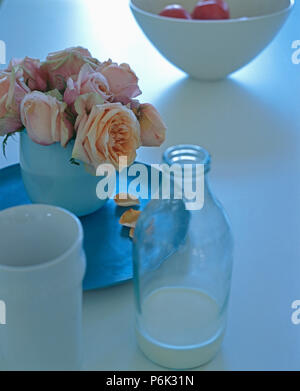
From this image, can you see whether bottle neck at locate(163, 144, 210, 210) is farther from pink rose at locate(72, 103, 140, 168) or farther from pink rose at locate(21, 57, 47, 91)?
pink rose at locate(21, 57, 47, 91)

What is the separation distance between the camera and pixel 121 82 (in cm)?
73

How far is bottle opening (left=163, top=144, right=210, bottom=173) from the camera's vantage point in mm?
536

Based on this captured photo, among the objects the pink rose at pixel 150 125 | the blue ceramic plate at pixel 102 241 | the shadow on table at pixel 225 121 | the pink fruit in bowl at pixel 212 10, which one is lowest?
the shadow on table at pixel 225 121

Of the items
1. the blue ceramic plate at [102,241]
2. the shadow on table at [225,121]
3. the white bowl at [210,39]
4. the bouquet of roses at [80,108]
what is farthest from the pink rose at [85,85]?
the white bowl at [210,39]

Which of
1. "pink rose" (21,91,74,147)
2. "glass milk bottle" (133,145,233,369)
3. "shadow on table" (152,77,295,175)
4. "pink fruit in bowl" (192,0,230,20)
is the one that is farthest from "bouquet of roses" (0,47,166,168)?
"pink fruit in bowl" (192,0,230,20)

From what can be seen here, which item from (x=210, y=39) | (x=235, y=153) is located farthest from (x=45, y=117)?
(x=210, y=39)

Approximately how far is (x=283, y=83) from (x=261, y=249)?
562 millimetres

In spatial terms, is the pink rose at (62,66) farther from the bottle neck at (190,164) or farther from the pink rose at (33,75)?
the bottle neck at (190,164)

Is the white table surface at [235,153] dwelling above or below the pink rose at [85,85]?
below

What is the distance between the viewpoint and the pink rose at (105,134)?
664mm

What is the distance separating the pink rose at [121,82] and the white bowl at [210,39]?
35 centimetres

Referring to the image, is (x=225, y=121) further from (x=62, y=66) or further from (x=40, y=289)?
(x=40, y=289)

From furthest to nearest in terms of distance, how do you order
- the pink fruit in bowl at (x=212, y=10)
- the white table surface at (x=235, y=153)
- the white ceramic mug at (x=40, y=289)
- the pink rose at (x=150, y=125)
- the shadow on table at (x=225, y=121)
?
the pink fruit in bowl at (x=212, y=10)
the shadow on table at (x=225, y=121)
the pink rose at (x=150, y=125)
the white table surface at (x=235, y=153)
the white ceramic mug at (x=40, y=289)

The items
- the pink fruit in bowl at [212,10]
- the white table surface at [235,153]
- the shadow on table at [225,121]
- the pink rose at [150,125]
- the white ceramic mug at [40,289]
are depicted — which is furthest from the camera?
the pink fruit in bowl at [212,10]
